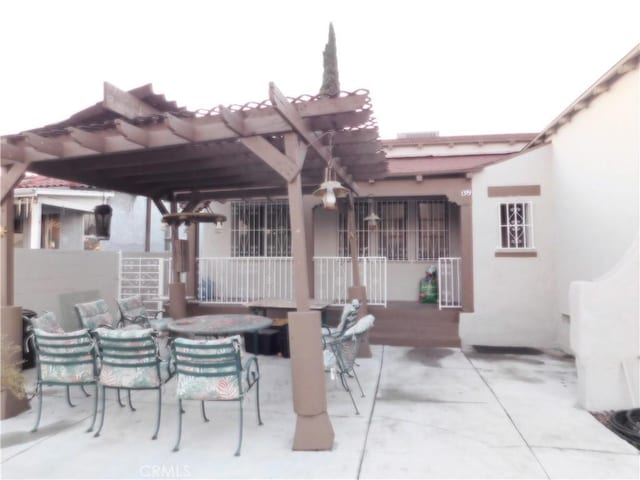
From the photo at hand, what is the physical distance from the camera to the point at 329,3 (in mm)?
9352

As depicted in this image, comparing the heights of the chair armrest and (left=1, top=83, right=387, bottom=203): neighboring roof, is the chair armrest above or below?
below

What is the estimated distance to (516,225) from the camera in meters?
7.18

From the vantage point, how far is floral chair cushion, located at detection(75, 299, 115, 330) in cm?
507

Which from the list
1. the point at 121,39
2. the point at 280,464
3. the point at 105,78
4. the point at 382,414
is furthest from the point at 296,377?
the point at 121,39

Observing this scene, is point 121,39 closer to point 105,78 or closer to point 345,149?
point 105,78

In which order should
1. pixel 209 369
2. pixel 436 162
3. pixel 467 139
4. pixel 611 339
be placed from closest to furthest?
pixel 209 369 → pixel 611 339 → pixel 436 162 → pixel 467 139

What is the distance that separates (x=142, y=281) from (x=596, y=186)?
28.7ft

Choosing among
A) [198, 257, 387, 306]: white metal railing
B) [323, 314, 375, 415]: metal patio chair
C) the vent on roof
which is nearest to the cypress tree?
the vent on roof

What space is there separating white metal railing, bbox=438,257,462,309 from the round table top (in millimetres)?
4081

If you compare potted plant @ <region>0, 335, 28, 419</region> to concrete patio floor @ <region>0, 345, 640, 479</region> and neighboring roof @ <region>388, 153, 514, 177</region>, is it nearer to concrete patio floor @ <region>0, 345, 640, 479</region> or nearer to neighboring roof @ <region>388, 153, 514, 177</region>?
concrete patio floor @ <region>0, 345, 640, 479</region>

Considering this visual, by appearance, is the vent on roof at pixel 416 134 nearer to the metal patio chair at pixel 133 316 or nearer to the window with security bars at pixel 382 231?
the window with security bars at pixel 382 231

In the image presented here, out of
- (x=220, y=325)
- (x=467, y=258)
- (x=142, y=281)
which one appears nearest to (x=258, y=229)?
(x=142, y=281)

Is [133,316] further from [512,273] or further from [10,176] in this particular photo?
[512,273]

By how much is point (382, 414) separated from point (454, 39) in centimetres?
834
